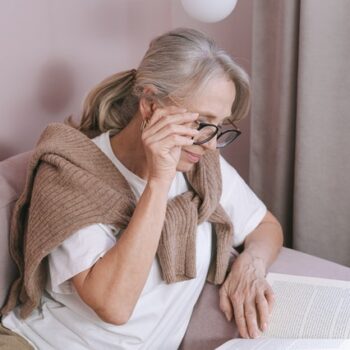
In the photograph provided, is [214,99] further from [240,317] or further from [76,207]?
[240,317]

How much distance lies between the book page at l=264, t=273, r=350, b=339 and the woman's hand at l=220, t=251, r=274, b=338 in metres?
A: 0.03

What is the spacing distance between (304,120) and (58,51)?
30.4 inches

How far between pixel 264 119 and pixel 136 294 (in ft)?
3.21

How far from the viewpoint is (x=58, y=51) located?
176 centimetres

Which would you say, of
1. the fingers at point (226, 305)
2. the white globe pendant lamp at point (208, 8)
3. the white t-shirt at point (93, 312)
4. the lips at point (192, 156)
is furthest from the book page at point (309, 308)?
the white globe pendant lamp at point (208, 8)

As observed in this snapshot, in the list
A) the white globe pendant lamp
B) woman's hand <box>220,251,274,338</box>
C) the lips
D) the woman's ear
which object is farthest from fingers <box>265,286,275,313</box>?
the white globe pendant lamp

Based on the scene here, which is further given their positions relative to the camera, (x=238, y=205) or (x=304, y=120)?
(x=304, y=120)

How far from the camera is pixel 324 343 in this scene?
1.21 metres

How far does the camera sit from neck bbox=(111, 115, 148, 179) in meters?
1.37

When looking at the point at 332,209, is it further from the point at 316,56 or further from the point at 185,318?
the point at 185,318

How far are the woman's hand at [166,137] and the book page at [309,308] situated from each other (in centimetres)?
42

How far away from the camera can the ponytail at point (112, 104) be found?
56.4 inches

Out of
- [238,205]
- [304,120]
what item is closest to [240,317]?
[238,205]

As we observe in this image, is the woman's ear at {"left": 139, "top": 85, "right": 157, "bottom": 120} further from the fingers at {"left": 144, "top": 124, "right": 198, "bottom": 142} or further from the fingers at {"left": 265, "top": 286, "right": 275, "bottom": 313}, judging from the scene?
the fingers at {"left": 265, "top": 286, "right": 275, "bottom": 313}
